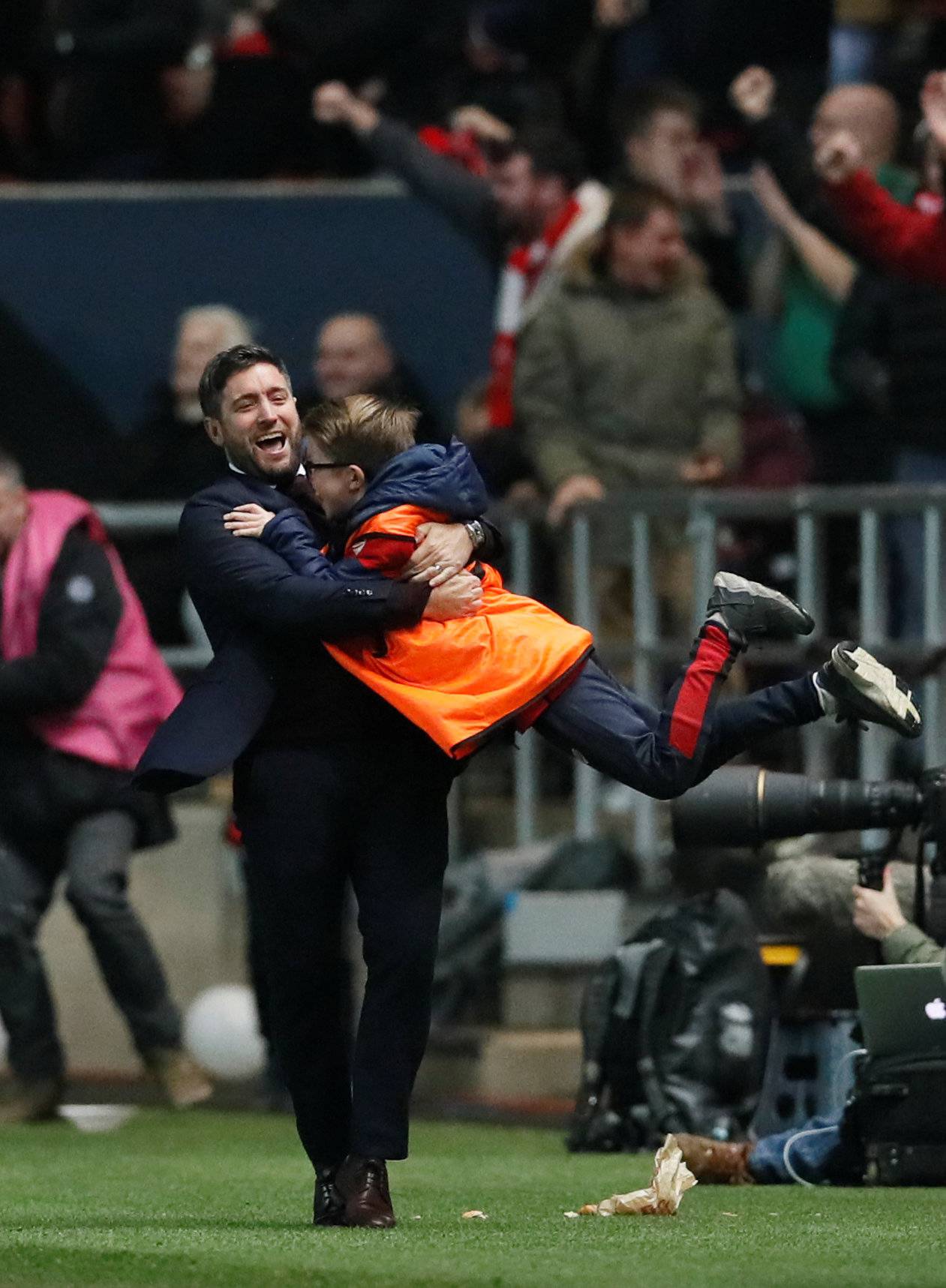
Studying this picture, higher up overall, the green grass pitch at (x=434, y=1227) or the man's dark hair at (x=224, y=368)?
the man's dark hair at (x=224, y=368)

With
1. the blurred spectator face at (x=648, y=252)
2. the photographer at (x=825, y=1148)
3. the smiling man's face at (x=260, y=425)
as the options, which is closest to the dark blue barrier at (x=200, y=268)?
the blurred spectator face at (x=648, y=252)

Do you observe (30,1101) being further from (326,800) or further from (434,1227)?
(326,800)

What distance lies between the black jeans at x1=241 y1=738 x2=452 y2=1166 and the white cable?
179 cm

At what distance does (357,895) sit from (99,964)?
12.0 feet

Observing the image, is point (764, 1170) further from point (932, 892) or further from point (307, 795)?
point (307, 795)

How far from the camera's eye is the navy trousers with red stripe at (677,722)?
6.41 metres

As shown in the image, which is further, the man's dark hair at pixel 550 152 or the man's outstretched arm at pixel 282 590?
the man's dark hair at pixel 550 152

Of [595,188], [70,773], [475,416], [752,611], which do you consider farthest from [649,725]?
[595,188]

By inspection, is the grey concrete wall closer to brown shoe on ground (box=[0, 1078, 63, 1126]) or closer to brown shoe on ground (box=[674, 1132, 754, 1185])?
brown shoe on ground (box=[0, 1078, 63, 1126])

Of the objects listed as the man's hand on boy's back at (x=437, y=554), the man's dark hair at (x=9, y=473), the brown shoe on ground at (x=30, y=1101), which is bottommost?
the brown shoe on ground at (x=30, y=1101)

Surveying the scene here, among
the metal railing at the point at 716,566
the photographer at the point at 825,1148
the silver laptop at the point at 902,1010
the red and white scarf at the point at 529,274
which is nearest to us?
the silver laptop at the point at 902,1010

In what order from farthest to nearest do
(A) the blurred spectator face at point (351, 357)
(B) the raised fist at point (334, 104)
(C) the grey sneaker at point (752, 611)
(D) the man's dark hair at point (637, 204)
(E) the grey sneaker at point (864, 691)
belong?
(B) the raised fist at point (334, 104), (A) the blurred spectator face at point (351, 357), (D) the man's dark hair at point (637, 204), (C) the grey sneaker at point (752, 611), (E) the grey sneaker at point (864, 691)

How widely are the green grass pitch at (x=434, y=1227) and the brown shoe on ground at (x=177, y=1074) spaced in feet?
2.17

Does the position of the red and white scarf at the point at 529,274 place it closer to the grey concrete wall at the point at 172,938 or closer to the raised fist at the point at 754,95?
the raised fist at the point at 754,95
